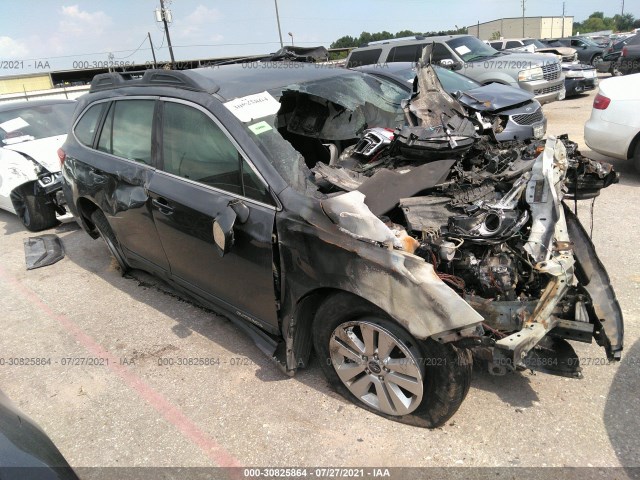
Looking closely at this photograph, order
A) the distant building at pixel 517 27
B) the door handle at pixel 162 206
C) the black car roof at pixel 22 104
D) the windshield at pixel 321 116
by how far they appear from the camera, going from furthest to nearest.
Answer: the distant building at pixel 517 27 → the black car roof at pixel 22 104 → the door handle at pixel 162 206 → the windshield at pixel 321 116

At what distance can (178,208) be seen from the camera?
319cm

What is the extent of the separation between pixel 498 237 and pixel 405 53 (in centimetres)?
977

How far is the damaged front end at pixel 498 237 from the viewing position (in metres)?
2.29

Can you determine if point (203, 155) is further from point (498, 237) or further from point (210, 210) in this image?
point (498, 237)

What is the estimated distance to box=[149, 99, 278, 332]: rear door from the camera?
277 cm

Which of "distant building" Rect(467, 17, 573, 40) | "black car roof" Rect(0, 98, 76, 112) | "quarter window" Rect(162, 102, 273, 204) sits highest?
"distant building" Rect(467, 17, 573, 40)

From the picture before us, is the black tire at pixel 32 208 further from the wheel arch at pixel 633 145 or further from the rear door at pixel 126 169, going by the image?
the wheel arch at pixel 633 145

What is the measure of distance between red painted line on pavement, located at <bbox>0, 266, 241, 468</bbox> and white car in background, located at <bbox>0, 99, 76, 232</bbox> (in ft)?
7.54

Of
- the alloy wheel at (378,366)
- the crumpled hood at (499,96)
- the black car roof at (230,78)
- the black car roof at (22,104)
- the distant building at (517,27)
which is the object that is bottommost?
the alloy wheel at (378,366)

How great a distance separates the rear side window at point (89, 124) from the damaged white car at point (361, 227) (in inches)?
13.5

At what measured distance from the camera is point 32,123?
23.6 feet

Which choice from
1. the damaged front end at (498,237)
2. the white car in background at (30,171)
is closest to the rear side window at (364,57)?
the white car in background at (30,171)

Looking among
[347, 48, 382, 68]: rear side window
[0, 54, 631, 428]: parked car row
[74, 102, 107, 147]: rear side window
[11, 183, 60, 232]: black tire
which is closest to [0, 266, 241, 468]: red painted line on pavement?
[0, 54, 631, 428]: parked car row

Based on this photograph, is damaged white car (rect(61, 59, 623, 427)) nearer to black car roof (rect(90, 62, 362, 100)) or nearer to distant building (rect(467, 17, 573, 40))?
black car roof (rect(90, 62, 362, 100))
